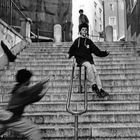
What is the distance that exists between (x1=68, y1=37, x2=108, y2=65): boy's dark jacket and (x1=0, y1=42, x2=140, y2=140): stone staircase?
2.83 feet

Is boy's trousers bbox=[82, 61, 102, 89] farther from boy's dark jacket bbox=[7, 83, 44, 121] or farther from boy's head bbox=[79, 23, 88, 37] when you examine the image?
boy's dark jacket bbox=[7, 83, 44, 121]

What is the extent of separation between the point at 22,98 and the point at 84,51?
9.92ft

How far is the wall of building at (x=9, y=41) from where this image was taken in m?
9.10

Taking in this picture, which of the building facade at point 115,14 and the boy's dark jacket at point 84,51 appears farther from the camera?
the building facade at point 115,14

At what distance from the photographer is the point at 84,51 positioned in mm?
6504

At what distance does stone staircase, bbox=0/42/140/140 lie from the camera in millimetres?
5039

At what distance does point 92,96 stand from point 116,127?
1.56 meters

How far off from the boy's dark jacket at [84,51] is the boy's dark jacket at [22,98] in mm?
2793

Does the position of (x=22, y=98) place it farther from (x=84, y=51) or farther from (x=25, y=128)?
(x=84, y=51)

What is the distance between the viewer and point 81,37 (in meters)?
6.65

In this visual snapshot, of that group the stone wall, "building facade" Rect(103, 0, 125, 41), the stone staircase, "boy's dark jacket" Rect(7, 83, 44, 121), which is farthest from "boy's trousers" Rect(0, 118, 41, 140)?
"building facade" Rect(103, 0, 125, 41)

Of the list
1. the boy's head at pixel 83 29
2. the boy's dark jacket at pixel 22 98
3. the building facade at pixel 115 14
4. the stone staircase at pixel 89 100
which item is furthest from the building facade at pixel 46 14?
the building facade at pixel 115 14

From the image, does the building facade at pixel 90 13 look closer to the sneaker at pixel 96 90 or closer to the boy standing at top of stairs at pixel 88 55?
the boy standing at top of stairs at pixel 88 55

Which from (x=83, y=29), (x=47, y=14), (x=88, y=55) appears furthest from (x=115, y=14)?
(x=88, y=55)
